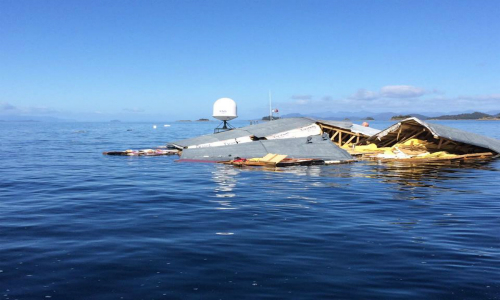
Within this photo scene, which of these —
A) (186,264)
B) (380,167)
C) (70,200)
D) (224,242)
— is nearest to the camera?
(186,264)

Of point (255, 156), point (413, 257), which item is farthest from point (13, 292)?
point (255, 156)

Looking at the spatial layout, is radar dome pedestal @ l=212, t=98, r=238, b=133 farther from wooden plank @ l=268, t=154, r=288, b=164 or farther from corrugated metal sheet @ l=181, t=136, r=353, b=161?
wooden plank @ l=268, t=154, r=288, b=164

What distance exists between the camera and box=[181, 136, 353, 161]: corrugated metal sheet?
26938mm

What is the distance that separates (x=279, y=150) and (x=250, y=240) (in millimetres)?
18777

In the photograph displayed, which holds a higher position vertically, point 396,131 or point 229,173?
point 396,131

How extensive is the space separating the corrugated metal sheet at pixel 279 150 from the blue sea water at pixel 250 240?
334 inches

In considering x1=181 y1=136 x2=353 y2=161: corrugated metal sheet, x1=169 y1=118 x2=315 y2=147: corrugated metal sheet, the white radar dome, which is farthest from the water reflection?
the white radar dome

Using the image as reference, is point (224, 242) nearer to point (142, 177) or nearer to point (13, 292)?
point (13, 292)

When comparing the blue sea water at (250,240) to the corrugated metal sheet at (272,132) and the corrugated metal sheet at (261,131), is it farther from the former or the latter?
the corrugated metal sheet at (261,131)

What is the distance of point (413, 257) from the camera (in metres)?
7.80

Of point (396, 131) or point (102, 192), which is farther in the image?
point (396, 131)

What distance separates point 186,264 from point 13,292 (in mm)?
2908

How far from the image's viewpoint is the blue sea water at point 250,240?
640 centimetres

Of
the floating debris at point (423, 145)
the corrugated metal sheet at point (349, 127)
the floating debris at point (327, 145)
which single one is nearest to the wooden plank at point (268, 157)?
the floating debris at point (327, 145)
